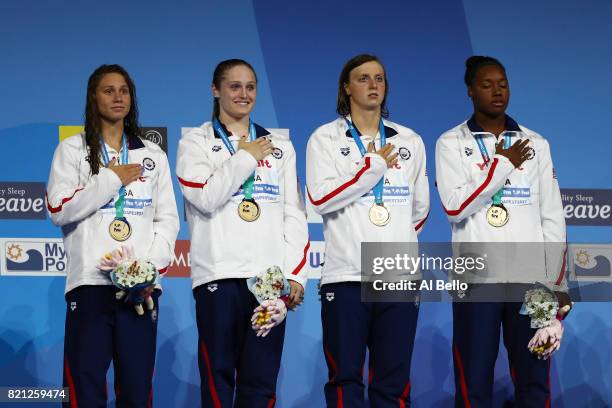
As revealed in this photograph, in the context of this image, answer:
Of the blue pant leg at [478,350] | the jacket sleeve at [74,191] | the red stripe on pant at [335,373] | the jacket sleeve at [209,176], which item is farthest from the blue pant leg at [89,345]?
the blue pant leg at [478,350]

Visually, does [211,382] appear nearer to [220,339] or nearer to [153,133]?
[220,339]

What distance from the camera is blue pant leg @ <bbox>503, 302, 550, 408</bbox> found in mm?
4496

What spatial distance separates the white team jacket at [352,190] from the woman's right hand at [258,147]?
250 millimetres

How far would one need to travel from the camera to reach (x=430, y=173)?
584 centimetres

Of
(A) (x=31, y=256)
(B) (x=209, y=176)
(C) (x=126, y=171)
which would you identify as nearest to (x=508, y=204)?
(B) (x=209, y=176)

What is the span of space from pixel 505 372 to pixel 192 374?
1.85 metres

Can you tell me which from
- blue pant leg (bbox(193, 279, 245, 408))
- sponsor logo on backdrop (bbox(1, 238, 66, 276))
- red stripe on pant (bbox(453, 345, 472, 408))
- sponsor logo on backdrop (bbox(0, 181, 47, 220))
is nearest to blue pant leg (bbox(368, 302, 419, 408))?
red stripe on pant (bbox(453, 345, 472, 408))

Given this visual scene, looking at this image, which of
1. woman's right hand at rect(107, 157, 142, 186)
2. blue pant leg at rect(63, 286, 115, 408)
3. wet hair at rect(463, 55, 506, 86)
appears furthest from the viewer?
wet hair at rect(463, 55, 506, 86)

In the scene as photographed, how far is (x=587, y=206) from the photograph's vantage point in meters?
5.93

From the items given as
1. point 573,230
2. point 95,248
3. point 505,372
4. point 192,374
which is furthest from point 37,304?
point 573,230

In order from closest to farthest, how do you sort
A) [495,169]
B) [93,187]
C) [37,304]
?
[93,187] < [495,169] < [37,304]

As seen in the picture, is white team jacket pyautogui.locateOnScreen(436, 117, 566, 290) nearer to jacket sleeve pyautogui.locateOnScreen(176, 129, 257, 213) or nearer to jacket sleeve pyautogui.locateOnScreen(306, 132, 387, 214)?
jacket sleeve pyautogui.locateOnScreen(306, 132, 387, 214)

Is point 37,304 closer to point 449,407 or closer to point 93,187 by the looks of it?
point 93,187

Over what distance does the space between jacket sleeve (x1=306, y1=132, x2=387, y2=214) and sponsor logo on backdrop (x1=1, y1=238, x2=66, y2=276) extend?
1.82 metres
